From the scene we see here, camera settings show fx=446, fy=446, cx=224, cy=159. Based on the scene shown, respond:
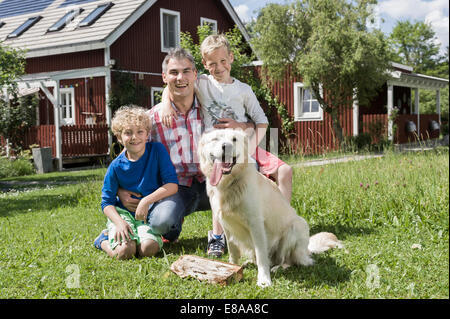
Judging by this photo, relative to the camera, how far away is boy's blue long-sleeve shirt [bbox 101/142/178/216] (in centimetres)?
397

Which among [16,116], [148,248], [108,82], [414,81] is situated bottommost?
[148,248]

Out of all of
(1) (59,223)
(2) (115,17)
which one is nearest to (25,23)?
(2) (115,17)

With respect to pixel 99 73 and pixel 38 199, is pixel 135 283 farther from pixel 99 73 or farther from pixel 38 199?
pixel 99 73

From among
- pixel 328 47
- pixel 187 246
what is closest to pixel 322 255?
pixel 187 246

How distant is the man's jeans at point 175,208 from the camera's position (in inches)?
155

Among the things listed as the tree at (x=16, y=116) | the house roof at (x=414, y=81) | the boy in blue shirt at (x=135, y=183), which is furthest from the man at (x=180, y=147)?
the house roof at (x=414, y=81)

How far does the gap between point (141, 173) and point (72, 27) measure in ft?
44.6

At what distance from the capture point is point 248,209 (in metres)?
3.24

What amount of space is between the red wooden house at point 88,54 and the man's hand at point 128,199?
1056 centimetres

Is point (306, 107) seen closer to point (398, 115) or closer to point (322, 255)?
point (398, 115)

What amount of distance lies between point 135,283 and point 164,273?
0.27 m

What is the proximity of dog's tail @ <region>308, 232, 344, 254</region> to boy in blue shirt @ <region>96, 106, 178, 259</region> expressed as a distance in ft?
4.29
